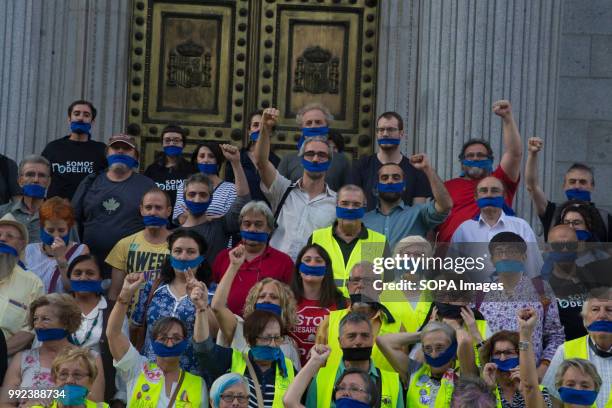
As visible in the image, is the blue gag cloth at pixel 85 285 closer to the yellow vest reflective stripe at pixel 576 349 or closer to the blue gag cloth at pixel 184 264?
the blue gag cloth at pixel 184 264

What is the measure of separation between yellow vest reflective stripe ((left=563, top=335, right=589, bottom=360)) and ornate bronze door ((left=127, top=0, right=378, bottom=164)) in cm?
618

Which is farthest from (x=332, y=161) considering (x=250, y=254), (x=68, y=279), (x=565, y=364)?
(x=565, y=364)

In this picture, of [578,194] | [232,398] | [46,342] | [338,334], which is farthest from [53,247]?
[578,194]

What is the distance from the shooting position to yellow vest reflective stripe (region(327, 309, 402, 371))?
13.0 m

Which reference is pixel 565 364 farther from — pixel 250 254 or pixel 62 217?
pixel 62 217

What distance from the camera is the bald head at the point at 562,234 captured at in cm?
1416

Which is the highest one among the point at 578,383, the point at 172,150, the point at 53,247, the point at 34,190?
the point at 172,150

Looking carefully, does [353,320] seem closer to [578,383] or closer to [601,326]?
[578,383]

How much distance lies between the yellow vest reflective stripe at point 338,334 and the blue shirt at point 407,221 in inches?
43.4

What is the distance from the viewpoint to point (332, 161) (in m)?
15.6

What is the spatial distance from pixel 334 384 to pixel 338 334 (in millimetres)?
479

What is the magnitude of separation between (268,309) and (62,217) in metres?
2.14

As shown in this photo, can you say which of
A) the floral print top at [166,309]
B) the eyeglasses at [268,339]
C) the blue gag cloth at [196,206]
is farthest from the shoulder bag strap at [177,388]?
the blue gag cloth at [196,206]

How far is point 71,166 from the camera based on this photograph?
53.1 feet
